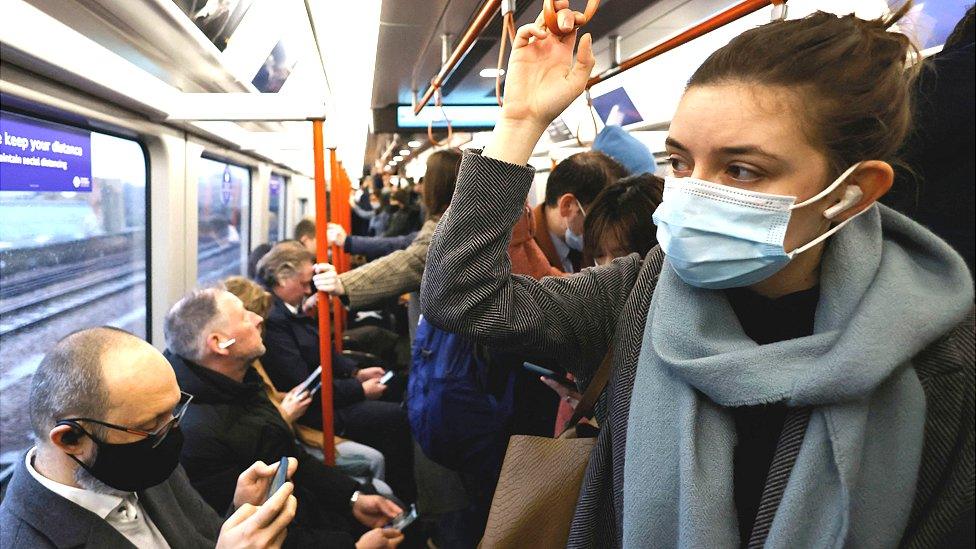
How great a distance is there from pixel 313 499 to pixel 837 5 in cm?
316

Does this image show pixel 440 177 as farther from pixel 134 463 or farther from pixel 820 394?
pixel 820 394

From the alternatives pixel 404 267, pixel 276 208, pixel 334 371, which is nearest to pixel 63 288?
pixel 404 267

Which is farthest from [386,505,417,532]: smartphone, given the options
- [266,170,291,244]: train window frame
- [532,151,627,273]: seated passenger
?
[266,170,291,244]: train window frame

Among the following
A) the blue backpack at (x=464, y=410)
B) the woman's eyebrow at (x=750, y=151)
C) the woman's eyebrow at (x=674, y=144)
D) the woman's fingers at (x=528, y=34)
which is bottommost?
the blue backpack at (x=464, y=410)

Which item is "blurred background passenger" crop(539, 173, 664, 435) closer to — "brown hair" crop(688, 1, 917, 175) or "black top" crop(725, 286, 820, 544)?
"black top" crop(725, 286, 820, 544)

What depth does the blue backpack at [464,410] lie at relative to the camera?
2.21 m

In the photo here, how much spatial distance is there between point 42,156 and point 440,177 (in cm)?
141

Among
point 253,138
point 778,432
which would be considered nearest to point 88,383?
point 778,432

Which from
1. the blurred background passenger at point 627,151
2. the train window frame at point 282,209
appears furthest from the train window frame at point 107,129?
the train window frame at point 282,209

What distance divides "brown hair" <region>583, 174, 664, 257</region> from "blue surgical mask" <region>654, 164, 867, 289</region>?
0.75 metres

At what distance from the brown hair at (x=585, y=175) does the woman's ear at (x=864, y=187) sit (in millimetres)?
1379

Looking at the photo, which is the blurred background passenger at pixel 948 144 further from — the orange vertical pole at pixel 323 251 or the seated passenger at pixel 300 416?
the seated passenger at pixel 300 416

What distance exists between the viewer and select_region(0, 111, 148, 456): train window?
75.6 inches

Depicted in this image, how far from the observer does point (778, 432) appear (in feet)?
3.00
